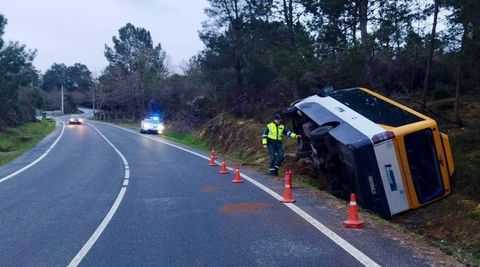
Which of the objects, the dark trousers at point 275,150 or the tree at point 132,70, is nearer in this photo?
the dark trousers at point 275,150

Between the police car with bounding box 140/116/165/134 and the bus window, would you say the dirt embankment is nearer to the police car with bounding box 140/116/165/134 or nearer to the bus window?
the bus window

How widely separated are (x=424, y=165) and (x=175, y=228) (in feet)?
16.9

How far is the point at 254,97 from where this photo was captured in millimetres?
33125

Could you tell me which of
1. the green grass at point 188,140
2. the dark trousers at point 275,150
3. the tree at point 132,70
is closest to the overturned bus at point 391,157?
the dark trousers at point 275,150

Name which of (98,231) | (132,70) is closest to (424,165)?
(98,231)

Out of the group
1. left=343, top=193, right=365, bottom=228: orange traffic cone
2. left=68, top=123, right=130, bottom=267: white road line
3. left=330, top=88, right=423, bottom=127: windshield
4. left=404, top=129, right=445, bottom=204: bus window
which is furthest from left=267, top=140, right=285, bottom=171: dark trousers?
left=343, top=193, right=365, bottom=228: orange traffic cone

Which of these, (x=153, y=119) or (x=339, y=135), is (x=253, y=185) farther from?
(x=153, y=119)

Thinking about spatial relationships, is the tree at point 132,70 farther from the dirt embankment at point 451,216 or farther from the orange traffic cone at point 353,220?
the orange traffic cone at point 353,220

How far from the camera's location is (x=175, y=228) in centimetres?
859

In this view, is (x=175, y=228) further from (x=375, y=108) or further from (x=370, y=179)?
(x=375, y=108)

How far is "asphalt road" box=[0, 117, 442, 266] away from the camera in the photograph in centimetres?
674

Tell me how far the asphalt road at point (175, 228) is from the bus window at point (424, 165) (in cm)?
190

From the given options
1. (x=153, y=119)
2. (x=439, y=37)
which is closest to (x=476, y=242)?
(x=439, y=37)

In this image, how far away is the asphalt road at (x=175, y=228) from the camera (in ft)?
22.1
